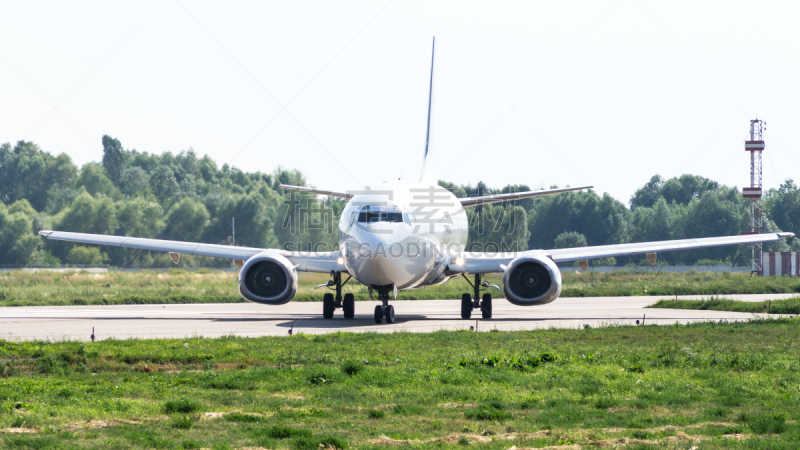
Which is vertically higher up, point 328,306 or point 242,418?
point 328,306

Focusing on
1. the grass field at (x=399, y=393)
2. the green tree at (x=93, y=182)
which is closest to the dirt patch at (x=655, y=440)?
the grass field at (x=399, y=393)

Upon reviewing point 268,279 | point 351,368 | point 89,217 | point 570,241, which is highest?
point 89,217

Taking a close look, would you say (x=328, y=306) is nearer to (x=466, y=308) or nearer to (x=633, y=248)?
(x=466, y=308)

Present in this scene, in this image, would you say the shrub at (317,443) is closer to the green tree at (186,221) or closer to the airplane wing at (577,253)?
the airplane wing at (577,253)

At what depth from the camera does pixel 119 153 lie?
143125 millimetres

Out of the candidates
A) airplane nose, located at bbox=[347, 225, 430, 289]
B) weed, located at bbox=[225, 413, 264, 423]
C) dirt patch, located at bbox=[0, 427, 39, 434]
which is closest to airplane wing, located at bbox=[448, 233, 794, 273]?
airplane nose, located at bbox=[347, 225, 430, 289]

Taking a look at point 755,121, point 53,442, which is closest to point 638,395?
point 53,442

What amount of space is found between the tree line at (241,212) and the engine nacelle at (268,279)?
28213 mm

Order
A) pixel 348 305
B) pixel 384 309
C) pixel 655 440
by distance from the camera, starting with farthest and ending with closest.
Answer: pixel 348 305
pixel 384 309
pixel 655 440

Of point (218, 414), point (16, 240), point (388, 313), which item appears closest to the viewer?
point (218, 414)

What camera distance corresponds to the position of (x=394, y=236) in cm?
2373

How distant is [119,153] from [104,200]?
59.7 m

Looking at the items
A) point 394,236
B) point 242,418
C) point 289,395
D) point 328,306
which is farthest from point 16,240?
point 242,418

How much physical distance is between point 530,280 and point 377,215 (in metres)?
5.84
